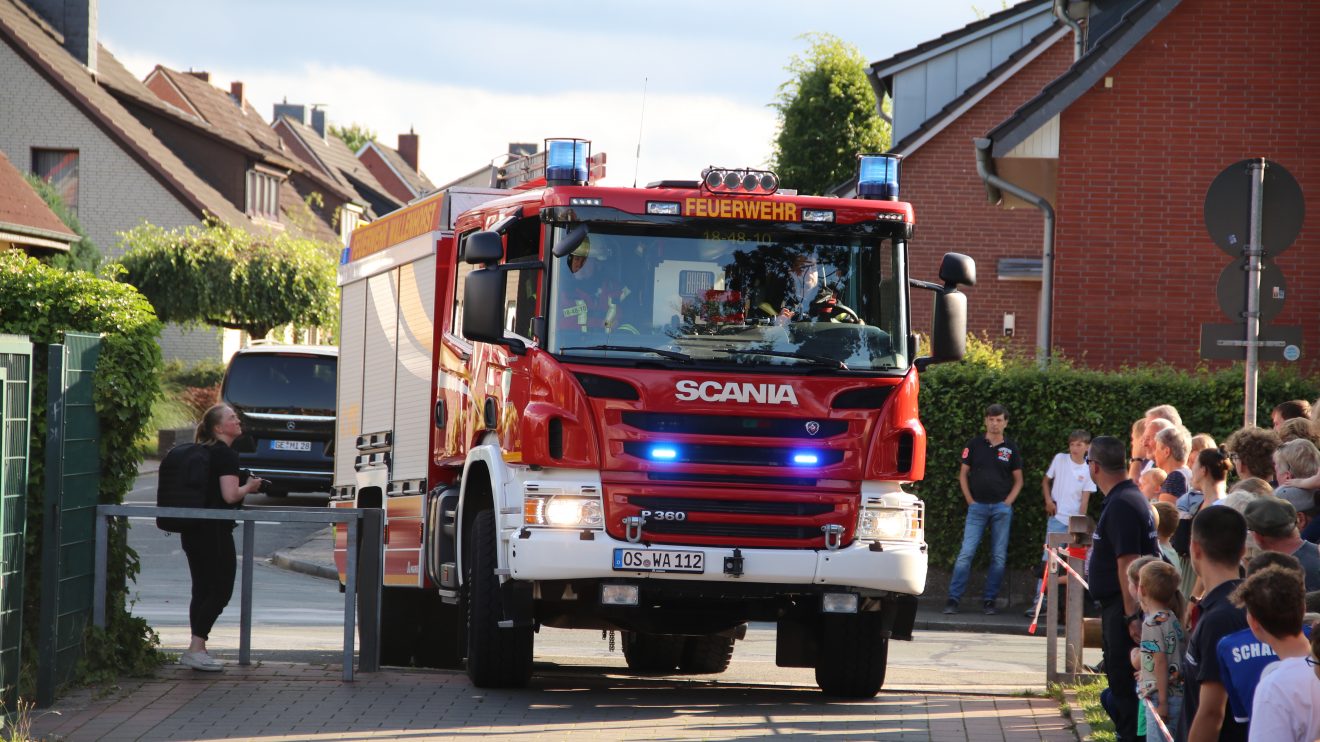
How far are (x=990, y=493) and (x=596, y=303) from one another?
8.10m

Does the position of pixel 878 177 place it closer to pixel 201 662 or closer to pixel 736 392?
pixel 736 392

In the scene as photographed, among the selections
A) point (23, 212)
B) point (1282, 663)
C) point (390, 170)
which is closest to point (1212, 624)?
point (1282, 663)

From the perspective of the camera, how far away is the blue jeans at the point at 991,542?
16922 mm

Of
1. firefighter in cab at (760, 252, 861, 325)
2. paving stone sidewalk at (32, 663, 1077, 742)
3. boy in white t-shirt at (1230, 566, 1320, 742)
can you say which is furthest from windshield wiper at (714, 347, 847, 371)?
boy in white t-shirt at (1230, 566, 1320, 742)

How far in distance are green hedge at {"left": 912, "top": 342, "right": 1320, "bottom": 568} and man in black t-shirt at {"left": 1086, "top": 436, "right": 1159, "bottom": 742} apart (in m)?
8.34

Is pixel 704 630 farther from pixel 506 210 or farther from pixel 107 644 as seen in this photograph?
pixel 107 644

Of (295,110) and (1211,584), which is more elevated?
(295,110)

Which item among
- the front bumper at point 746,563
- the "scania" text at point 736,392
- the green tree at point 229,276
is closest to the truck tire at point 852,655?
the front bumper at point 746,563

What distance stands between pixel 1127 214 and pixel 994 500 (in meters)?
5.18

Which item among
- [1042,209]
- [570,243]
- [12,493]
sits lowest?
[12,493]

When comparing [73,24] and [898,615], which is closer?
[898,615]

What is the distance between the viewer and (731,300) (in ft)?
32.0

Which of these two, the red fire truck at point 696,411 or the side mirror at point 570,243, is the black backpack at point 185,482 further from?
the side mirror at point 570,243

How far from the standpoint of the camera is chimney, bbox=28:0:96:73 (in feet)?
Result: 159
